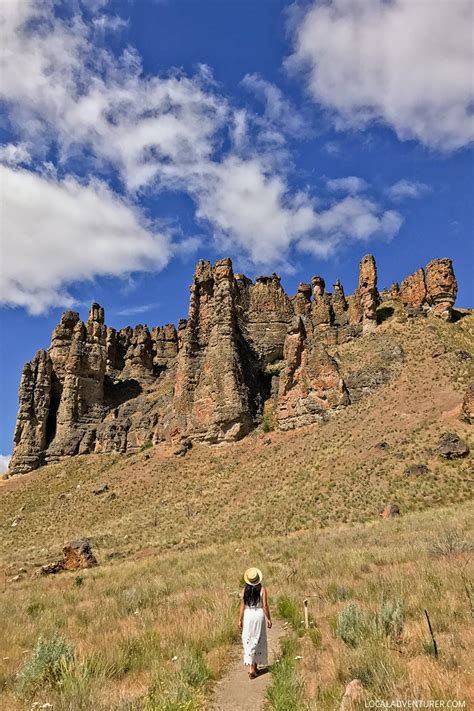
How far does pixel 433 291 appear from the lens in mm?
55250

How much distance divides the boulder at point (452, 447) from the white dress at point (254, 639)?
25.8m

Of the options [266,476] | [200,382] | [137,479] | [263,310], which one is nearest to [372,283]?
[263,310]

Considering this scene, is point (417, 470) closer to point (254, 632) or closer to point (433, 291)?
point (254, 632)

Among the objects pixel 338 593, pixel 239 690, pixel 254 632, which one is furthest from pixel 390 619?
pixel 338 593

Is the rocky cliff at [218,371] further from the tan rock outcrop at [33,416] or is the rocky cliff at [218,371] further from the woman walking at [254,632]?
the woman walking at [254,632]

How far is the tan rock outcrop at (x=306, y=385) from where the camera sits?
141 feet

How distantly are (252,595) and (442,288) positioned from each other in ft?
180

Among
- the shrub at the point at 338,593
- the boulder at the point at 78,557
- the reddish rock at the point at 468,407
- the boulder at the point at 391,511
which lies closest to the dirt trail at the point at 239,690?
the shrub at the point at 338,593

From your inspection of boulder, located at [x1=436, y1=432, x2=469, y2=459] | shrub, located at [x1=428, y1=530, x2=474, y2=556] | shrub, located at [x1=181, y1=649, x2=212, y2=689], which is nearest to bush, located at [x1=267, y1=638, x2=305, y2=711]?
shrub, located at [x1=181, y1=649, x2=212, y2=689]

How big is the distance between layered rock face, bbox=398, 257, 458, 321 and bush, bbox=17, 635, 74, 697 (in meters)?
54.2

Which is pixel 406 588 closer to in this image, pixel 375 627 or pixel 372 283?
pixel 375 627

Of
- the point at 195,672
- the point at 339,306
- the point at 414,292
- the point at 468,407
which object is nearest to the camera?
the point at 195,672

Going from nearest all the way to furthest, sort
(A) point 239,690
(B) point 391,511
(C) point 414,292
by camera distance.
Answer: (A) point 239,690 < (B) point 391,511 < (C) point 414,292

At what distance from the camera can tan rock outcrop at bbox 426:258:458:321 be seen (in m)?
54.3
